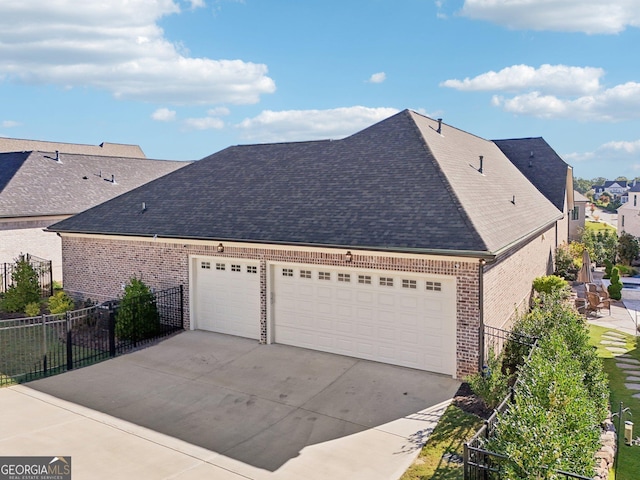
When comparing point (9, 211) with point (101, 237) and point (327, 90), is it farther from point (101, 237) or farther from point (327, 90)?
point (327, 90)

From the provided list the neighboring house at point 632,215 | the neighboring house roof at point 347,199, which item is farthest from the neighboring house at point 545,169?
the neighboring house at point 632,215

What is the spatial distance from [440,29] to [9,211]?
815 inches

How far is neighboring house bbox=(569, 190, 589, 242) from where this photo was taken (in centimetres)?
3581

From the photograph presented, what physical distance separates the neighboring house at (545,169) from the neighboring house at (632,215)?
10435 mm

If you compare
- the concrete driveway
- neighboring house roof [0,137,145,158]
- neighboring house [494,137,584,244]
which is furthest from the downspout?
neighboring house roof [0,137,145,158]

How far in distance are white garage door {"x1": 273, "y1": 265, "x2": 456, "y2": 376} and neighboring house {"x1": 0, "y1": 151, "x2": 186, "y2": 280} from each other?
1527 cm

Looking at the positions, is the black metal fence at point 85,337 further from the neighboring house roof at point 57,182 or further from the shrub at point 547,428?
the shrub at point 547,428

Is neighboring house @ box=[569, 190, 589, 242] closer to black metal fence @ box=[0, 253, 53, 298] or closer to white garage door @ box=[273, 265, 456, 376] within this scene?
white garage door @ box=[273, 265, 456, 376]

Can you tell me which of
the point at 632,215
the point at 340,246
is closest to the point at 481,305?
the point at 340,246

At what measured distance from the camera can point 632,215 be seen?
4203 centimetres

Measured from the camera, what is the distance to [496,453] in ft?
20.3

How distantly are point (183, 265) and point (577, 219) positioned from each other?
33.4 metres

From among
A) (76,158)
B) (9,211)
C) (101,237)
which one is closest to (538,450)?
(101,237)

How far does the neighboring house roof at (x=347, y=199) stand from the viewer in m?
11.4
